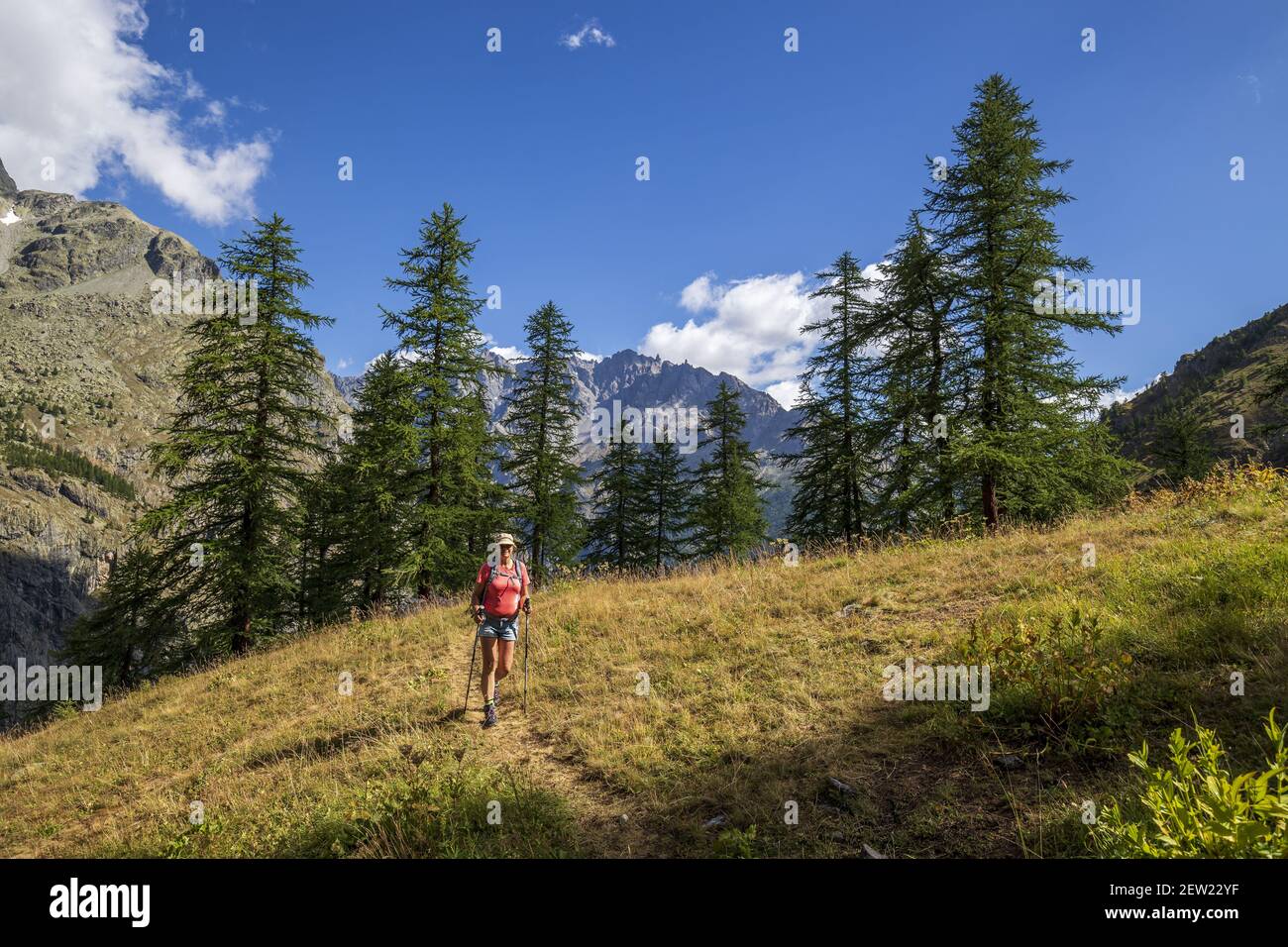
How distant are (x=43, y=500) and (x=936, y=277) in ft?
774

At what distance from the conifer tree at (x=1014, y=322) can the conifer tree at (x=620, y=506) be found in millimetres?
19335

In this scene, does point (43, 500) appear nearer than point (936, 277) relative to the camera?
No

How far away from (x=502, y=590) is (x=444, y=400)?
1112cm

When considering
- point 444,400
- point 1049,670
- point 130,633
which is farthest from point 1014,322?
point 130,633

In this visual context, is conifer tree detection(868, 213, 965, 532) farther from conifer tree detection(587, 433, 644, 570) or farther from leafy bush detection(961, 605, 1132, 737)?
conifer tree detection(587, 433, 644, 570)

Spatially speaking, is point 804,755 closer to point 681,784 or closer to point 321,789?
point 681,784

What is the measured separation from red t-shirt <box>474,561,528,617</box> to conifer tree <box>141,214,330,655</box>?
495 inches

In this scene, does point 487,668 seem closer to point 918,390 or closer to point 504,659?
point 504,659

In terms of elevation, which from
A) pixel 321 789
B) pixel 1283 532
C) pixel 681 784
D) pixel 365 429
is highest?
pixel 365 429

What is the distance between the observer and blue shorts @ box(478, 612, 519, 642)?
784cm

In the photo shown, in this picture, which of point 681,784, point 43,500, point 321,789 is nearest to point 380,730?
point 321,789

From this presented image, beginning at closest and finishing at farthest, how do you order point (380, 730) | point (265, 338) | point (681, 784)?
point (681, 784) < point (380, 730) < point (265, 338)

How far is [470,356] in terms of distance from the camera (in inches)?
703
